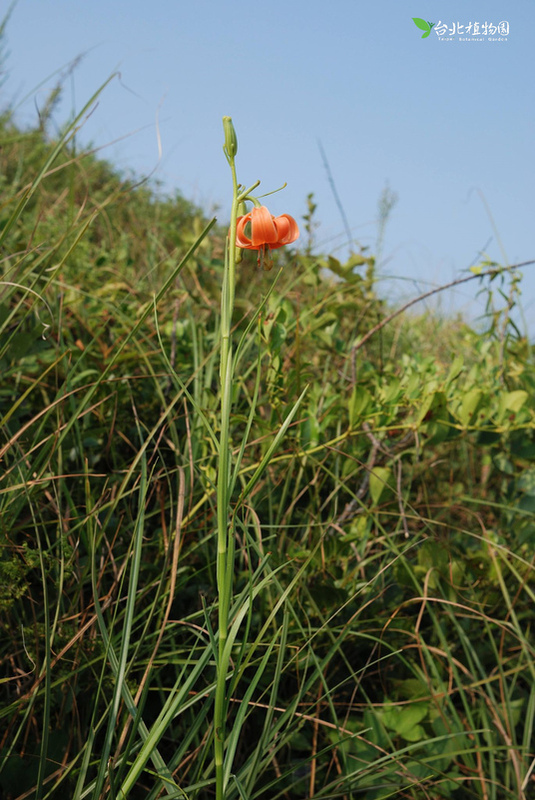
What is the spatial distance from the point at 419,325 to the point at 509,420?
63.9 inches

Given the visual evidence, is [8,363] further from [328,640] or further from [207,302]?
[328,640]

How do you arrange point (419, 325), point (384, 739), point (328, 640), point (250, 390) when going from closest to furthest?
point (384, 739) → point (328, 640) → point (250, 390) → point (419, 325)

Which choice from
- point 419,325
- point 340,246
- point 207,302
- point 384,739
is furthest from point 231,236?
point 419,325

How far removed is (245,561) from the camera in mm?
1340

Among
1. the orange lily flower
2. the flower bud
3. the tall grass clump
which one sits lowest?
the tall grass clump

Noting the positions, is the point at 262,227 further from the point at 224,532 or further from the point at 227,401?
the point at 224,532

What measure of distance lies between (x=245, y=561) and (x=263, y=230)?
0.78m

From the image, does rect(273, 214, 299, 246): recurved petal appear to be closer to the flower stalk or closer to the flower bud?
the flower stalk

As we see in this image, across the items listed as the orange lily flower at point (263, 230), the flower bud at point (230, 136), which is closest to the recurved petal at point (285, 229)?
the orange lily flower at point (263, 230)

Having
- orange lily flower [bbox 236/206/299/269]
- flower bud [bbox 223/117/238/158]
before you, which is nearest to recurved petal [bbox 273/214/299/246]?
orange lily flower [bbox 236/206/299/269]

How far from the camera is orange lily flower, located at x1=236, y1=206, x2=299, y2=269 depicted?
813 mm

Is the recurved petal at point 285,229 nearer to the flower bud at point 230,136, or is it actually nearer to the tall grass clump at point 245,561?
the tall grass clump at point 245,561

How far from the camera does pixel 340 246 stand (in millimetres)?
2277

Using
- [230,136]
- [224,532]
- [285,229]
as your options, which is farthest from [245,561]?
[230,136]
